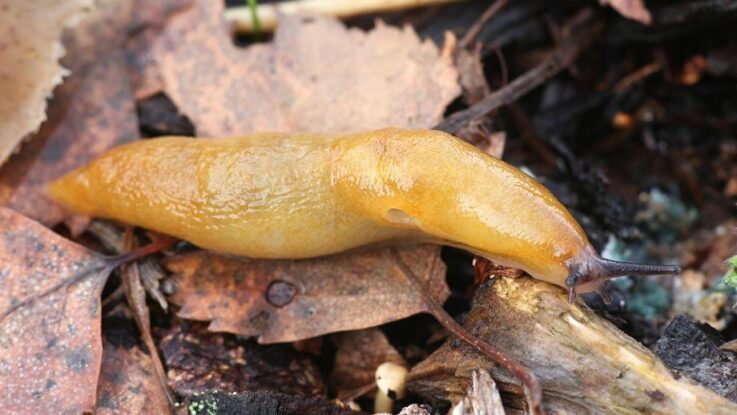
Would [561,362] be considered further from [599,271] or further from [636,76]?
[636,76]

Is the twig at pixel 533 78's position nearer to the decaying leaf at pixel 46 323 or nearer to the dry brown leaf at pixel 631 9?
the dry brown leaf at pixel 631 9

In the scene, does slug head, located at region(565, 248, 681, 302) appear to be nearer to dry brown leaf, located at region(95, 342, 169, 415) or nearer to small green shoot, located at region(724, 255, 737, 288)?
small green shoot, located at region(724, 255, 737, 288)

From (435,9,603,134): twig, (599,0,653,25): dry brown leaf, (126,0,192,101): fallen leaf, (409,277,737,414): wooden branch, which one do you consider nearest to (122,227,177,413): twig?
(126,0,192,101): fallen leaf

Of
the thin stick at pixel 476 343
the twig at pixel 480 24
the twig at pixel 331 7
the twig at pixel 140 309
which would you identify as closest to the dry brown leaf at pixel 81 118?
the twig at pixel 140 309

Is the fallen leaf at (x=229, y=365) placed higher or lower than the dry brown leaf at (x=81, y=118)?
lower

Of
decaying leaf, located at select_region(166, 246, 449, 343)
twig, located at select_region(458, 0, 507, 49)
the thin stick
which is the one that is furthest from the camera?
twig, located at select_region(458, 0, 507, 49)

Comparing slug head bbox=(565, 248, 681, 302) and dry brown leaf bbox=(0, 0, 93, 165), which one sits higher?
dry brown leaf bbox=(0, 0, 93, 165)

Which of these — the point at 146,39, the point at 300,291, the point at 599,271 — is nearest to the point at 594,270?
the point at 599,271
